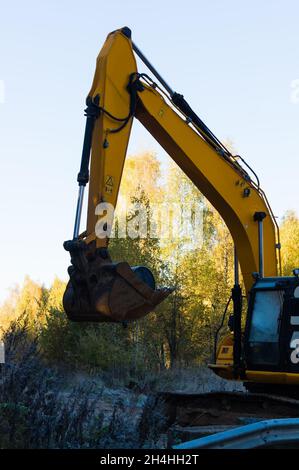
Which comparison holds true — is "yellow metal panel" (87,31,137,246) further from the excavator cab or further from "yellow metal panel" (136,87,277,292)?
the excavator cab

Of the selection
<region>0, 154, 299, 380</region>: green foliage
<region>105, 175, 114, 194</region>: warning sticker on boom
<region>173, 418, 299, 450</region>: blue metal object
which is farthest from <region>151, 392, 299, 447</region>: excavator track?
<region>0, 154, 299, 380</region>: green foliage

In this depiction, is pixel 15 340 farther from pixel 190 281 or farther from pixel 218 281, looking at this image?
pixel 218 281

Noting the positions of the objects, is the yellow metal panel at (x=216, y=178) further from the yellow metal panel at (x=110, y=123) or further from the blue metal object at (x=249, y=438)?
the blue metal object at (x=249, y=438)

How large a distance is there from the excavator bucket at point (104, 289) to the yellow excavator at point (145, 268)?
0.01m

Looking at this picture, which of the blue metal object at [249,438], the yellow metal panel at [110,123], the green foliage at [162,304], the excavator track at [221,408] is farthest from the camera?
the green foliage at [162,304]

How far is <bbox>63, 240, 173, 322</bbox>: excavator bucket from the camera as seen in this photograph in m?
6.56

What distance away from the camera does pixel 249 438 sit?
2.68 meters

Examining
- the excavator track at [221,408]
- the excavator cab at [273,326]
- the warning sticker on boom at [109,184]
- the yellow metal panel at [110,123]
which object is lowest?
the excavator track at [221,408]

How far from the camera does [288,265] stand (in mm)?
27797

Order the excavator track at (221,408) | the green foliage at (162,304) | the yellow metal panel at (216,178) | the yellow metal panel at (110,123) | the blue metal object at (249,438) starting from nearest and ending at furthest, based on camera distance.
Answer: the blue metal object at (249,438) → the yellow metal panel at (110,123) → the excavator track at (221,408) → the yellow metal panel at (216,178) → the green foliage at (162,304)

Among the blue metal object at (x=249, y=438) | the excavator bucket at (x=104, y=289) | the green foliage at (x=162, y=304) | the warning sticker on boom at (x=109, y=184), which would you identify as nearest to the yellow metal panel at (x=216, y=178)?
the warning sticker on boom at (x=109, y=184)

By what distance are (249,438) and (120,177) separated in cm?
527

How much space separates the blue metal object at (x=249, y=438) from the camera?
2637 mm

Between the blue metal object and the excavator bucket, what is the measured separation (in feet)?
12.6
